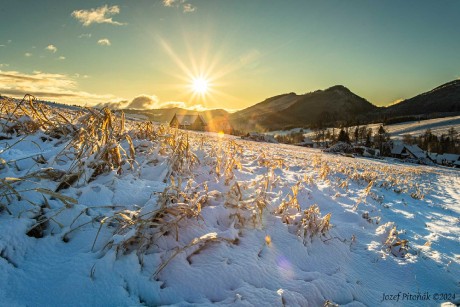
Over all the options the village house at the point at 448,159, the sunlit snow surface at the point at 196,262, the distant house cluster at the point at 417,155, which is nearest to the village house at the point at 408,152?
the distant house cluster at the point at 417,155

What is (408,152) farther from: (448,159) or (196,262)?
(196,262)

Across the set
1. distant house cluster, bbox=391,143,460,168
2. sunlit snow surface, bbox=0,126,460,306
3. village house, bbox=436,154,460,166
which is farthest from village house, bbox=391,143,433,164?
sunlit snow surface, bbox=0,126,460,306

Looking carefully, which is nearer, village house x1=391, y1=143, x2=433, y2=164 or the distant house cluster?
village house x1=391, y1=143, x2=433, y2=164

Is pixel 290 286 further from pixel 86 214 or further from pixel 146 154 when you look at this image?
pixel 146 154

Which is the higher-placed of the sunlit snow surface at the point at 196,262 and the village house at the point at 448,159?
the sunlit snow surface at the point at 196,262

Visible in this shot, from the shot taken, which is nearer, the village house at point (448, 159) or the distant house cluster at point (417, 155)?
the distant house cluster at point (417, 155)

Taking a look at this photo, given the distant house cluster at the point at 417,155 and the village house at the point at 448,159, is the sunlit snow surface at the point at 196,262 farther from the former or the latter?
the village house at the point at 448,159

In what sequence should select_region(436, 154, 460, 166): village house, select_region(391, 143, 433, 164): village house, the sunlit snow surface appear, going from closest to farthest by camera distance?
the sunlit snow surface → select_region(391, 143, 433, 164): village house → select_region(436, 154, 460, 166): village house

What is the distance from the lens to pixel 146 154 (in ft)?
14.3

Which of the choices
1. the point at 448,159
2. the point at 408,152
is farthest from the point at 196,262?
the point at 448,159

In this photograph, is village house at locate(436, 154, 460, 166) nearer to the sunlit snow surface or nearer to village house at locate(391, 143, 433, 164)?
village house at locate(391, 143, 433, 164)

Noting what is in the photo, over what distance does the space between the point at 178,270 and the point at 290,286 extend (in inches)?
33.7

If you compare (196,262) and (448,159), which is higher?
(196,262)

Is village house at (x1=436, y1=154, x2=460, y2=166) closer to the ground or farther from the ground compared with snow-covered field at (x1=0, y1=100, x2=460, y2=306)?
closer to the ground
